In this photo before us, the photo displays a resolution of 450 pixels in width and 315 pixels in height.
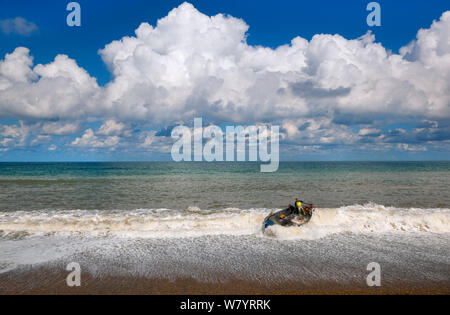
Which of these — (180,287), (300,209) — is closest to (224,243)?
(180,287)

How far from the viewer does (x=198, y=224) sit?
51.1 ft

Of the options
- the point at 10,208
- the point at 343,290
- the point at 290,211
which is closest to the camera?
the point at 343,290

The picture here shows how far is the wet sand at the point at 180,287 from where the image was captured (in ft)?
25.9

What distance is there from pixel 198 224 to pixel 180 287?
739cm

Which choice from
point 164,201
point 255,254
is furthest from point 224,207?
point 255,254

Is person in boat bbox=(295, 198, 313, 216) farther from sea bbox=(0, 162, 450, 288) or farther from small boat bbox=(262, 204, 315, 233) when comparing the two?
sea bbox=(0, 162, 450, 288)

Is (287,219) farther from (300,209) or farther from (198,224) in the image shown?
(198,224)

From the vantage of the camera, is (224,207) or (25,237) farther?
(224,207)

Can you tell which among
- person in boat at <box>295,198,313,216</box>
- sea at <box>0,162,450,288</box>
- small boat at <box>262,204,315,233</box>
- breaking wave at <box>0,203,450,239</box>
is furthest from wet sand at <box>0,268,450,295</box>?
person in boat at <box>295,198,313,216</box>

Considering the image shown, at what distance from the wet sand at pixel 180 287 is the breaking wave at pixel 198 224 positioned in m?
4.93

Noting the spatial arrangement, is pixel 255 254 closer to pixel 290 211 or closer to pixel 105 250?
pixel 290 211

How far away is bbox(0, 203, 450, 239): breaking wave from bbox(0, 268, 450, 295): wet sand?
16.2 ft
